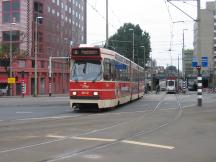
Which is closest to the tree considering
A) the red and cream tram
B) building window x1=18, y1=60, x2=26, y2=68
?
building window x1=18, y1=60, x2=26, y2=68

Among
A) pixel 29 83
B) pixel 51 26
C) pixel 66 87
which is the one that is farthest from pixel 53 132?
pixel 66 87

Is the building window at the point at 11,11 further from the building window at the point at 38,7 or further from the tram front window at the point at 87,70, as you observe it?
the tram front window at the point at 87,70

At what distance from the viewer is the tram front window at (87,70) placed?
26.3 metres

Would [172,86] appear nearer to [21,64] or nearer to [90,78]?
[21,64]

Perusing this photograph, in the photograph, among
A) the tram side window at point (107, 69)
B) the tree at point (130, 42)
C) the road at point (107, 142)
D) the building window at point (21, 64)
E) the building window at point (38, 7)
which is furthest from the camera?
the tree at point (130, 42)

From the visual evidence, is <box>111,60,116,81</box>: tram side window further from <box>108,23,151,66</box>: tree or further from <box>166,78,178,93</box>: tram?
<box>108,23,151,66</box>: tree

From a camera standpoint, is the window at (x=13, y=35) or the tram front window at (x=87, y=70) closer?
the tram front window at (x=87, y=70)

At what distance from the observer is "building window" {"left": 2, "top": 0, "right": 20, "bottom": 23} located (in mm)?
82875

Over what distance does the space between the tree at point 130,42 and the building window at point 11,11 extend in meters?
24.4

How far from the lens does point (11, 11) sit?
83.7 m

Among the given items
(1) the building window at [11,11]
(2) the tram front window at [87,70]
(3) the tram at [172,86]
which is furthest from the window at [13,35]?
(2) the tram front window at [87,70]

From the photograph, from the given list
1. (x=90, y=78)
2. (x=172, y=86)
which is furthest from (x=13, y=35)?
(x=90, y=78)

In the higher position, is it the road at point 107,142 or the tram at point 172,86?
the tram at point 172,86

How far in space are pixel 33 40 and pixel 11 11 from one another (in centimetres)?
610
